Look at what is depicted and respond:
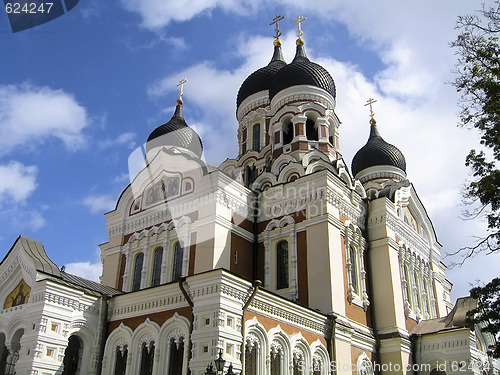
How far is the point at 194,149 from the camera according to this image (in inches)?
787

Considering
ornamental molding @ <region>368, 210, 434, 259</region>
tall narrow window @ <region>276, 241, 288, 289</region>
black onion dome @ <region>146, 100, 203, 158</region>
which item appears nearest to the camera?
tall narrow window @ <region>276, 241, 288, 289</region>

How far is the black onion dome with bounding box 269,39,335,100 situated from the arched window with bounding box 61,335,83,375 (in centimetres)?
1106

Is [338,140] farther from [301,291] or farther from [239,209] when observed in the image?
[301,291]

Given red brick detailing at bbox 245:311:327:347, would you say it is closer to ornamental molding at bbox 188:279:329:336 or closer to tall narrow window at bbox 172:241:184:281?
ornamental molding at bbox 188:279:329:336

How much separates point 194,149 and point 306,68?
A: 513cm

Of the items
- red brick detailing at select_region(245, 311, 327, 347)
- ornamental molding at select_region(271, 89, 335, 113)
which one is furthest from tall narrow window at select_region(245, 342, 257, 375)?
ornamental molding at select_region(271, 89, 335, 113)

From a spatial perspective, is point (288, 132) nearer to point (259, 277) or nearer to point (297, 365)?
point (259, 277)

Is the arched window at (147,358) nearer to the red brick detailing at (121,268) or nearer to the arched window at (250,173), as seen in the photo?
the red brick detailing at (121,268)

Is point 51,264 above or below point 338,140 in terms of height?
below

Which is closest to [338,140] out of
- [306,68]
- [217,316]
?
[306,68]

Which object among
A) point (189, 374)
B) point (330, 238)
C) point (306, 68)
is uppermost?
point (306, 68)

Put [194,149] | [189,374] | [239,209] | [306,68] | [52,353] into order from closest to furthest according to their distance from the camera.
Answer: [189,374]
[52,353]
[239,209]
[306,68]
[194,149]

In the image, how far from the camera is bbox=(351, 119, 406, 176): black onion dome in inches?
864

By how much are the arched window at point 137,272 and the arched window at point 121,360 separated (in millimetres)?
3469
